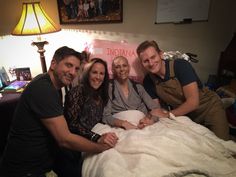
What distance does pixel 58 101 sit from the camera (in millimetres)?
1182

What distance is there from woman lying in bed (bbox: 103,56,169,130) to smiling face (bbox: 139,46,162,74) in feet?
0.51

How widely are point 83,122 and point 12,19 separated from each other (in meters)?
1.38

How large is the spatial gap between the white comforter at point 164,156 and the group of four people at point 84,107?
4.3 inches

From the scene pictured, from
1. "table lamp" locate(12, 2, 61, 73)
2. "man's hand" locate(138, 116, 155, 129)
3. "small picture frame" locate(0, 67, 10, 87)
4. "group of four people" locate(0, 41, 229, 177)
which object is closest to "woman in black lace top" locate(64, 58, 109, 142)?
"group of four people" locate(0, 41, 229, 177)

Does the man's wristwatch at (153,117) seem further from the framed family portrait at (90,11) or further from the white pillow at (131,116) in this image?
the framed family portrait at (90,11)

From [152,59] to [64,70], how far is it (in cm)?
71

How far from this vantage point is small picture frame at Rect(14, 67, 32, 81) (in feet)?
7.06

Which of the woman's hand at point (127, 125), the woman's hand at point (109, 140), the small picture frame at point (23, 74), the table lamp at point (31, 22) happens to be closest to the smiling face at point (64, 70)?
the woman's hand at point (109, 140)

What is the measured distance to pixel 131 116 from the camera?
1.59 m

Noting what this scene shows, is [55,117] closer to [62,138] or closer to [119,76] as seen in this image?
[62,138]

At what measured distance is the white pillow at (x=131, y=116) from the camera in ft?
5.16

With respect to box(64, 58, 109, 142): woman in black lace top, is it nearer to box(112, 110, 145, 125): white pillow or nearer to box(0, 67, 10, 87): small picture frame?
box(112, 110, 145, 125): white pillow

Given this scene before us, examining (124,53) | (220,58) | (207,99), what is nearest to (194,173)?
(207,99)

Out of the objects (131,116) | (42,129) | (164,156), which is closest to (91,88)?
(131,116)
